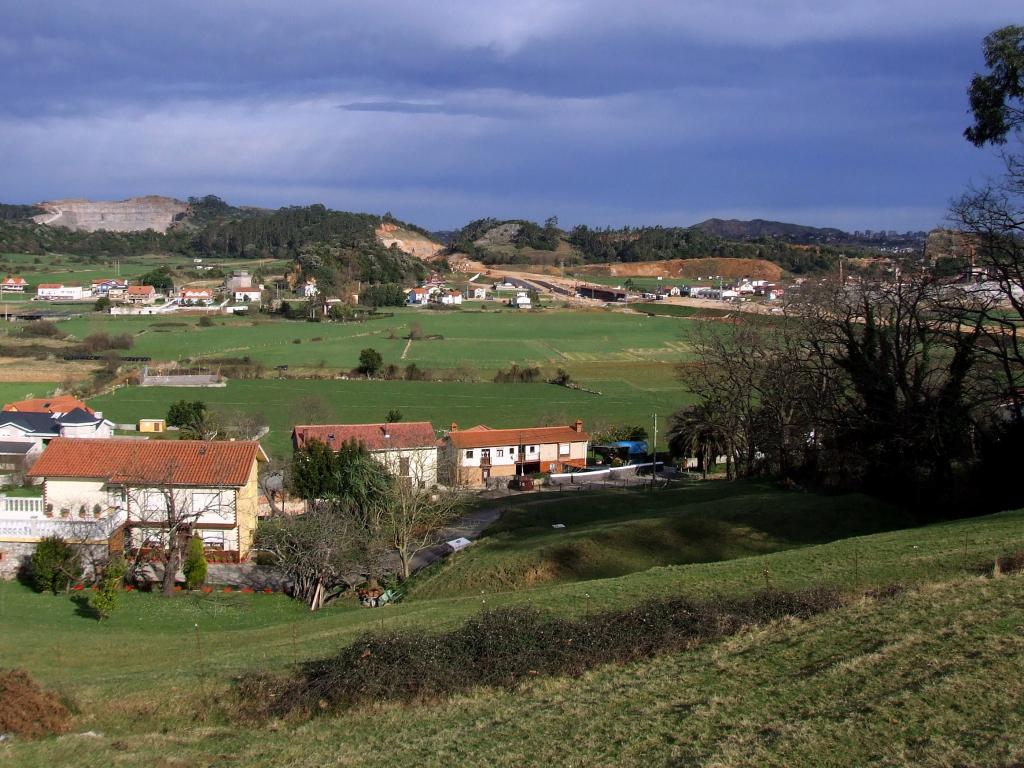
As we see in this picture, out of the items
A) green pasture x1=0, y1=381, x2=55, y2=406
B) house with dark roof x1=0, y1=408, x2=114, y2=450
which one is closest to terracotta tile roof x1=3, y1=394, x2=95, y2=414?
house with dark roof x1=0, y1=408, x2=114, y2=450

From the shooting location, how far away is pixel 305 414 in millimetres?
53125

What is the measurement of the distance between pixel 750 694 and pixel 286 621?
42.1 ft

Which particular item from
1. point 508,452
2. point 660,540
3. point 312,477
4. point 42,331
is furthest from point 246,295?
point 660,540

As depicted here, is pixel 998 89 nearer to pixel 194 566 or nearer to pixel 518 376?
pixel 194 566

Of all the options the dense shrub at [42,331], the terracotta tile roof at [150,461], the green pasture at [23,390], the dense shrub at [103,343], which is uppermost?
the dense shrub at [42,331]

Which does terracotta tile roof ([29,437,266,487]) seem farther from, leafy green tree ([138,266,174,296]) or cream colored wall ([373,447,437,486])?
leafy green tree ([138,266,174,296])

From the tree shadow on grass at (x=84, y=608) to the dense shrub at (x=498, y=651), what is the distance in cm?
1007

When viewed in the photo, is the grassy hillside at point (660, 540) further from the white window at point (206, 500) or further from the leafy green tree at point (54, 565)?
the leafy green tree at point (54, 565)

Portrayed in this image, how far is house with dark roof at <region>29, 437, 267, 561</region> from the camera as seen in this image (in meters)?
25.6

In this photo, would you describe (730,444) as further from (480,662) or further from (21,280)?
(21,280)

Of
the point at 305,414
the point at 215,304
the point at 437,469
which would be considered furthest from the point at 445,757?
the point at 215,304

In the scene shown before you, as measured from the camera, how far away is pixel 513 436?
46.6m

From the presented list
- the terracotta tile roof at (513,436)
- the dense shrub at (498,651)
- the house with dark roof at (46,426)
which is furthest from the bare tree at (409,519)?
the house with dark roof at (46,426)

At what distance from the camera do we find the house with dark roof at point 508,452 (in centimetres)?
4453
